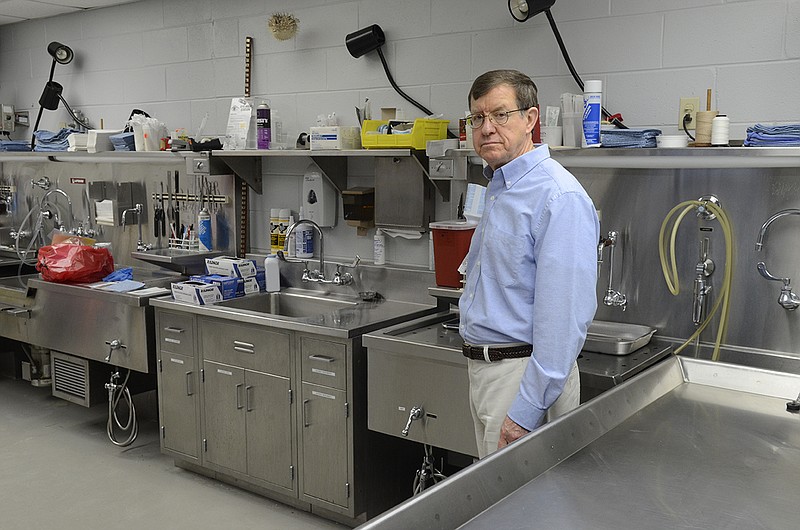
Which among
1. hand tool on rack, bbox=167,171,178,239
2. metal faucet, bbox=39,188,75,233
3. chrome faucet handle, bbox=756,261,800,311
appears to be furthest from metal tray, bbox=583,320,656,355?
metal faucet, bbox=39,188,75,233

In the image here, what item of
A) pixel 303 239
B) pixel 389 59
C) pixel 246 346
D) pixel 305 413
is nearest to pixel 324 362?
pixel 305 413

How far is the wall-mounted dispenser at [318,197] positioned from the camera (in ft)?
12.7

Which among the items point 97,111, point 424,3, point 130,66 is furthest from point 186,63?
point 424,3

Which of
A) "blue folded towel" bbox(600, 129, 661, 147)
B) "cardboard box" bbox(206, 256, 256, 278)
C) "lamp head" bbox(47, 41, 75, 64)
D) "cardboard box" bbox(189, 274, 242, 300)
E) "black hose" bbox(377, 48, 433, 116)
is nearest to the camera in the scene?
"blue folded towel" bbox(600, 129, 661, 147)

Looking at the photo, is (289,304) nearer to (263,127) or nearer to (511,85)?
(263,127)

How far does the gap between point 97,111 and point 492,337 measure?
3867mm

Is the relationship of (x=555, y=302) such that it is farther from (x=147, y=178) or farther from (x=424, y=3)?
(x=147, y=178)

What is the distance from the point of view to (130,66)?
480cm

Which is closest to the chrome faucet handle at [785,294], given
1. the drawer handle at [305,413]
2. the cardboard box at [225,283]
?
the drawer handle at [305,413]

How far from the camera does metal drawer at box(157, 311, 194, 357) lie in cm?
358

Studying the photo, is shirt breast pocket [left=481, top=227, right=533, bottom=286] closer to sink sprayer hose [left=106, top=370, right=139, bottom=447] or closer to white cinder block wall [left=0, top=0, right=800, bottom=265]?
white cinder block wall [left=0, top=0, right=800, bottom=265]

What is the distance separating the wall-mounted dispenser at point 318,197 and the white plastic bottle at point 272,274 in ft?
0.92

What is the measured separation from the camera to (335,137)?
11.7ft

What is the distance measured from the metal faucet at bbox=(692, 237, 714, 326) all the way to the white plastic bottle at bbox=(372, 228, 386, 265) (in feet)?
4.84
